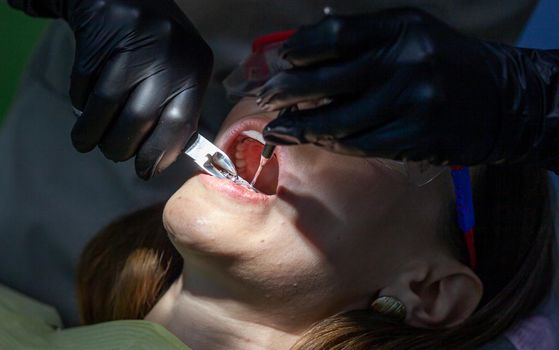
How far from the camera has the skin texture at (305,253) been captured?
1373 mm

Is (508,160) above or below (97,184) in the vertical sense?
above

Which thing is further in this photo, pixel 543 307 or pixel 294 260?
pixel 543 307

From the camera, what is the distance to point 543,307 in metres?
1.69

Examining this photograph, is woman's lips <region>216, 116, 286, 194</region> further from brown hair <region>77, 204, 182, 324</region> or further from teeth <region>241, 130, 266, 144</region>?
brown hair <region>77, 204, 182, 324</region>

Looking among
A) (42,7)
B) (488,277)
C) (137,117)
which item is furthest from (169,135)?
(488,277)

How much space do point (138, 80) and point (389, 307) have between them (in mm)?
600

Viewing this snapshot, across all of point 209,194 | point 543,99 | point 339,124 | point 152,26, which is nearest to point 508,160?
point 543,99

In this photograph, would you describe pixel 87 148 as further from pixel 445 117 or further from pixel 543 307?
pixel 543 307

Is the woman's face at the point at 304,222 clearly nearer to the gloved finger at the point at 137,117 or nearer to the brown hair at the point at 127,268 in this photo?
the gloved finger at the point at 137,117

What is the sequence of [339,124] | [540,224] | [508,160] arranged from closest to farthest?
[339,124] → [508,160] → [540,224]

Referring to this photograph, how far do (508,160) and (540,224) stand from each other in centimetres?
34

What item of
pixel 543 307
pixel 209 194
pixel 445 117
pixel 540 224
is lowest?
pixel 543 307

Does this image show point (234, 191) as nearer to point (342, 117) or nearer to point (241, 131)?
point (241, 131)

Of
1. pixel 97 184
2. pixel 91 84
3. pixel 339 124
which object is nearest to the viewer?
pixel 339 124
